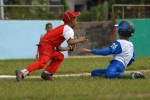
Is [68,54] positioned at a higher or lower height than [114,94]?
lower

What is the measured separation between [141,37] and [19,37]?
588cm

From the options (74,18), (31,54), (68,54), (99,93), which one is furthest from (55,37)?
(68,54)

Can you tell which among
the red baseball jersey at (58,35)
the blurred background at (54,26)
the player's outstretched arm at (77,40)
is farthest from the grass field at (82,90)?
the blurred background at (54,26)

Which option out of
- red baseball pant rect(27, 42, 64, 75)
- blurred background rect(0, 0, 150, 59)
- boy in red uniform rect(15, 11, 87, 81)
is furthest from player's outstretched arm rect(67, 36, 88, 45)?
blurred background rect(0, 0, 150, 59)

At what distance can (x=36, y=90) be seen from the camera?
8.94m

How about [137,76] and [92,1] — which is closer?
[137,76]

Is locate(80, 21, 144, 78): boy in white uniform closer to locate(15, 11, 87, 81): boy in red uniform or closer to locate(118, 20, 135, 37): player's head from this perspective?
locate(118, 20, 135, 37): player's head

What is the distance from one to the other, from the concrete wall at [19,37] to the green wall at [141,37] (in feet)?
12.8

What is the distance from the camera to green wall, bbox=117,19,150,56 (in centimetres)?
2344

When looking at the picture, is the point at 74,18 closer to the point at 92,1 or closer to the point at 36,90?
the point at 36,90

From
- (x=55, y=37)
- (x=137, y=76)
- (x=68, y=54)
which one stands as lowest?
(x=68, y=54)

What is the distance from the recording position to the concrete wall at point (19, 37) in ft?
68.8

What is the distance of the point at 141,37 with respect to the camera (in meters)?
23.6

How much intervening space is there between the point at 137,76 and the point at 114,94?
2.54 m
